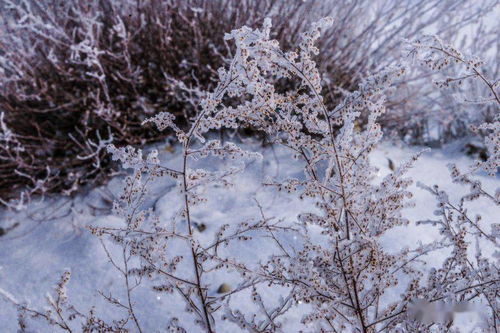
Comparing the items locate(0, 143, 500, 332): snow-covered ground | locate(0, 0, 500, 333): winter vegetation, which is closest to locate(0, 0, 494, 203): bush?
locate(0, 0, 500, 333): winter vegetation

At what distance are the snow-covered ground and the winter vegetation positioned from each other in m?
0.01

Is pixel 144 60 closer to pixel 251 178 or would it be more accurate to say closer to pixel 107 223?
pixel 251 178

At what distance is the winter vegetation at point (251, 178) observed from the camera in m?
1.21

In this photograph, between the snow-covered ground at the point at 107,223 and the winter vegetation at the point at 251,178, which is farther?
the snow-covered ground at the point at 107,223

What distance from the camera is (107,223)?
3242 millimetres

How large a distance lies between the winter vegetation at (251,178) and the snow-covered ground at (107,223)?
0.01 metres

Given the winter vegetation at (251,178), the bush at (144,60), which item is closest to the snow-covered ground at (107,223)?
the winter vegetation at (251,178)

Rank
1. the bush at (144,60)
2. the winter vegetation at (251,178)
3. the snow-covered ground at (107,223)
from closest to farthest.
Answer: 1. the winter vegetation at (251,178)
2. the snow-covered ground at (107,223)
3. the bush at (144,60)

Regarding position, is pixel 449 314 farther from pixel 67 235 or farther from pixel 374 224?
pixel 67 235

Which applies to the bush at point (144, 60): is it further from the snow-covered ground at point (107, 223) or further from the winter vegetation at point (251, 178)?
the snow-covered ground at point (107, 223)

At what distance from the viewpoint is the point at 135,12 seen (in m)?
4.24

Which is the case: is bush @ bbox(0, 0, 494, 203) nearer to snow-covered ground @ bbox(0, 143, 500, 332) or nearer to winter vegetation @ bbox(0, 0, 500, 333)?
winter vegetation @ bbox(0, 0, 500, 333)

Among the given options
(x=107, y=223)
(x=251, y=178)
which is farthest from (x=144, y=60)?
(x=107, y=223)

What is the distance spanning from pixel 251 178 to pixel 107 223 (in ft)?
3.58
